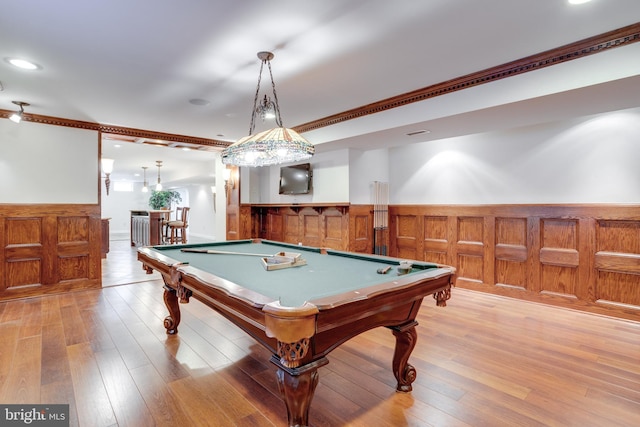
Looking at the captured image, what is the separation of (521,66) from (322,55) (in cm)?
166

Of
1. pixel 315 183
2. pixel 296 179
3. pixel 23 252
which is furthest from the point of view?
pixel 296 179

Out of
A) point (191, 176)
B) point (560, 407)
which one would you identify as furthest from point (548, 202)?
point (191, 176)

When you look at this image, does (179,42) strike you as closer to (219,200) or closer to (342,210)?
(342,210)

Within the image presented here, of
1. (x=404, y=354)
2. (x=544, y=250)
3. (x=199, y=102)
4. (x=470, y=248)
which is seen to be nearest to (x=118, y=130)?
(x=199, y=102)

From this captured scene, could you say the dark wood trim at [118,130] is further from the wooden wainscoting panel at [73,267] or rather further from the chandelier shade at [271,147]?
the chandelier shade at [271,147]

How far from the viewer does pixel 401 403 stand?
1.95m

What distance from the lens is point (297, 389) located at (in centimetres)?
145

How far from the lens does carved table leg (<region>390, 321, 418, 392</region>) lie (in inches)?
80.2

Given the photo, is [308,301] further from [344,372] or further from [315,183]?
[315,183]

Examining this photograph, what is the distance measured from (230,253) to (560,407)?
263 cm

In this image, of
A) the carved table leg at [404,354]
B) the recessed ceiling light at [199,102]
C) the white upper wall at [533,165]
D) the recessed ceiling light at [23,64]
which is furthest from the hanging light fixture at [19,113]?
the white upper wall at [533,165]

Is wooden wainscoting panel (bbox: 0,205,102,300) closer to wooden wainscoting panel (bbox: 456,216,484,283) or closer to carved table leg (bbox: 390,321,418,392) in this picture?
carved table leg (bbox: 390,321,418,392)

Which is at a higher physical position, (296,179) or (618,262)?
(296,179)

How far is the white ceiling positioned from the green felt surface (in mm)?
1643
